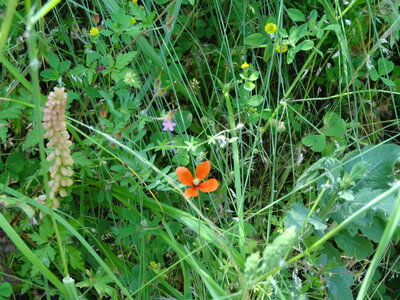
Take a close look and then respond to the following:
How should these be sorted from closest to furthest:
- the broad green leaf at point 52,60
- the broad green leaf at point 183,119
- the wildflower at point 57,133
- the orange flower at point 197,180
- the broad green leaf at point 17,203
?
the wildflower at point 57,133, the broad green leaf at point 17,203, the orange flower at point 197,180, the broad green leaf at point 52,60, the broad green leaf at point 183,119

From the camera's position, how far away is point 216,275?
146 cm

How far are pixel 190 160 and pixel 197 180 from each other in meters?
0.24

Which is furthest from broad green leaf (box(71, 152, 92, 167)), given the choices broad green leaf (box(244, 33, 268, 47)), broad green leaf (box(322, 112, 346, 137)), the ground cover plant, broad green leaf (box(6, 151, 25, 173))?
broad green leaf (box(322, 112, 346, 137))

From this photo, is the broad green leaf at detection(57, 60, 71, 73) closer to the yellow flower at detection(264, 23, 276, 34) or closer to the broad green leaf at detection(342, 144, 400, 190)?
the yellow flower at detection(264, 23, 276, 34)

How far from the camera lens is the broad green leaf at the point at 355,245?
5.24ft

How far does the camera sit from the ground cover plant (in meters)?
1.42

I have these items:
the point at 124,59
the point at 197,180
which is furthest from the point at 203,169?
the point at 124,59

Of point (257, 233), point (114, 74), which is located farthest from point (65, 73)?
point (257, 233)

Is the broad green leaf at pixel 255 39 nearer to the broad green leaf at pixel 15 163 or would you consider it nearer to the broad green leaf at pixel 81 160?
the broad green leaf at pixel 81 160

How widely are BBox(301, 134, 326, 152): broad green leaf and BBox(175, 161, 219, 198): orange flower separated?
1.25 feet

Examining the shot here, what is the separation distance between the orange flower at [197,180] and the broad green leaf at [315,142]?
1.25 ft

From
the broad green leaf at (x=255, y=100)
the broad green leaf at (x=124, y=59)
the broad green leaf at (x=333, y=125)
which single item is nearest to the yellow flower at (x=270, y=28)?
the broad green leaf at (x=255, y=100)

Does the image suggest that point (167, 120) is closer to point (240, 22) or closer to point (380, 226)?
point (240, 22)

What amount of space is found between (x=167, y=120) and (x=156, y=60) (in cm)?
23
